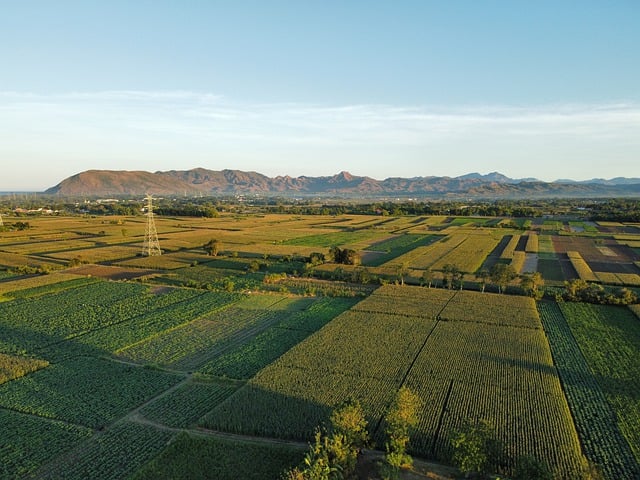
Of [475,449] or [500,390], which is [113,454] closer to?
[475,449]

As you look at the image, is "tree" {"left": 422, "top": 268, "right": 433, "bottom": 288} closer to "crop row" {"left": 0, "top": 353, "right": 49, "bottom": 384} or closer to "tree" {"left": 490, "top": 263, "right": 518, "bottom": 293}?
"tree" {"left": 490, "top": 263, "right": 518, "bottom": 293}

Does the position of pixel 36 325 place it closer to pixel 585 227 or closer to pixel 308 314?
pixel 308 314

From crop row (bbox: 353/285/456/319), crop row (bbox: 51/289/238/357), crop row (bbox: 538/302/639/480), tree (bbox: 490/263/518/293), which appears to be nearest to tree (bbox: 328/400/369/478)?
crop row (bbox: 538/302/639/480)

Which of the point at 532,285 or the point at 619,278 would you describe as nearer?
the point at 532,285

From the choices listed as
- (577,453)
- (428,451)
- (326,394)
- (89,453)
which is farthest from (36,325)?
(577,453)

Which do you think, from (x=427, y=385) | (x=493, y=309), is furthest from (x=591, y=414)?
(x=493, y=309)

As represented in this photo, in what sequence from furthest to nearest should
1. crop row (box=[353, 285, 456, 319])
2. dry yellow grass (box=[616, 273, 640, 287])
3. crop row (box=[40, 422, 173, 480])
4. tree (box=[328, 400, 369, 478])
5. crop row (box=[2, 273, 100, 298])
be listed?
dry yellow grass (box=[616, 273, 640, 287]) < crop row (box=[2, 273, 100, 298]) < crop row (box=[353, 285, 456, 319]) < crop row (box=[40, 422, 173, 480]) < tree (box=[328, 400, 369, 478])

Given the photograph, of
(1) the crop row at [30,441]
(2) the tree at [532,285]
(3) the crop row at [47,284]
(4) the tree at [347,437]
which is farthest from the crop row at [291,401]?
(3) the crop row at [47,284]

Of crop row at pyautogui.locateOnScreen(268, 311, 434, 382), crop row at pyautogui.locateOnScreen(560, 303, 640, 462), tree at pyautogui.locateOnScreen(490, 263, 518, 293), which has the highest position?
tree at pyautogui.locateOnScreen(490, 263, 518, 293)
